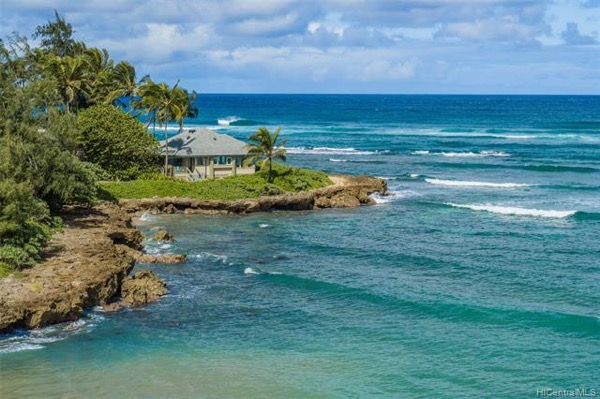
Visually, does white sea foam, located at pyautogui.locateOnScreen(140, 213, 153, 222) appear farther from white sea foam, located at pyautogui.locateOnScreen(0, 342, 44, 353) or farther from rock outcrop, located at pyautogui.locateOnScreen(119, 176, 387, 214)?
white sea foam, located at pyautogui.locateOnScreen(0, 342, 44, 353)

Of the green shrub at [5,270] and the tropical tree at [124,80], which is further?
the tropical tree at [124,80]

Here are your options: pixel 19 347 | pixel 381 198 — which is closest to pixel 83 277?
pixel 19 347

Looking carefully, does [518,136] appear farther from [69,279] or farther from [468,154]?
[69,279]

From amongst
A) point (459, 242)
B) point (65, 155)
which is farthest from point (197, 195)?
point (459, 242)

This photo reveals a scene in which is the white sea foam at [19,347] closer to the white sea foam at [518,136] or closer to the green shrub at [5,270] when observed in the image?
the green shrub at [5,270]

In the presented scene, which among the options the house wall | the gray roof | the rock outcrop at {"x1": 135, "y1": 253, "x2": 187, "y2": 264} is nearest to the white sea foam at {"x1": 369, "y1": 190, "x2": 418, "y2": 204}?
the house wall

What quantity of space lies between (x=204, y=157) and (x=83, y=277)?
3067 centimetres

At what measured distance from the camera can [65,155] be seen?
136 feet

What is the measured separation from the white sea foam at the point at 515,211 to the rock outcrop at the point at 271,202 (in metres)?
7.64

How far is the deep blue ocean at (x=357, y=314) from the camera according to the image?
25469 mm

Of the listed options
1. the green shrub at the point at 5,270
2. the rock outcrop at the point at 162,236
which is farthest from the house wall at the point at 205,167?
the green shrub at the point at 5,270

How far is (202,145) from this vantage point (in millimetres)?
61562

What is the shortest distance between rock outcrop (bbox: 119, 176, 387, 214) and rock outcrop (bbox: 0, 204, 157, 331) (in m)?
11.9

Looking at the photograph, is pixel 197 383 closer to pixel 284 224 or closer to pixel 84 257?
pixel 84 257
